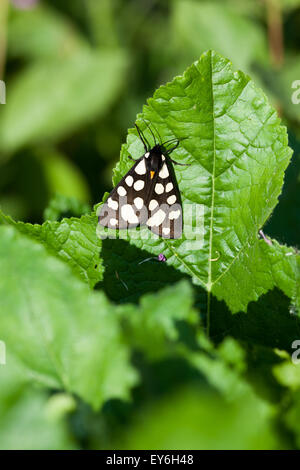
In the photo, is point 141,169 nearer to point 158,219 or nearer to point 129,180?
point 129,180

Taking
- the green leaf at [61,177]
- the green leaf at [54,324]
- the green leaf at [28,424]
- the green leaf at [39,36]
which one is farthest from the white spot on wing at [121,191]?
the green leaf at [39,36]

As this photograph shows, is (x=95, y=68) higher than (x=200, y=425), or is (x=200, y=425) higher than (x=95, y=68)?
(x=95, y=68)

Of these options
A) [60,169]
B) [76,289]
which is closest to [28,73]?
[60,169]

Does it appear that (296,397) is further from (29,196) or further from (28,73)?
(28,73)

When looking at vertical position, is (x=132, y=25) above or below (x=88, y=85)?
above

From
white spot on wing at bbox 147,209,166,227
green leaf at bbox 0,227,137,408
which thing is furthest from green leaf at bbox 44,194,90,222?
green leaf at bbox 0,227,137,408

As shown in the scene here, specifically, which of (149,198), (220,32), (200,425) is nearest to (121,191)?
(149,198)
